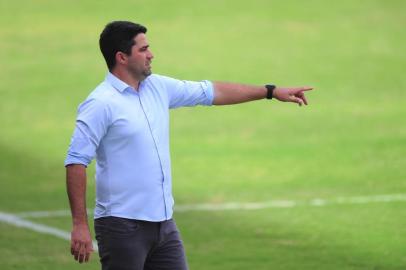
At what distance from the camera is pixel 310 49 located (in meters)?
26.3

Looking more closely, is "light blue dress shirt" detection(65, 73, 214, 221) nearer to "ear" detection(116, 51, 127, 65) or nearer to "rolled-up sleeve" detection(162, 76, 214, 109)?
"ear" detection(116, 51, 127, 65)

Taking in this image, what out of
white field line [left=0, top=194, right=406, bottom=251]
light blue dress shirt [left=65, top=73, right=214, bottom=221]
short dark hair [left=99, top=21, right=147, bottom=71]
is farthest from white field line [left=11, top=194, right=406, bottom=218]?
short dark hair [left=99, top=21, right=147, bottom=71]

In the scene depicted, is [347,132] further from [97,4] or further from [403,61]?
[97,4]

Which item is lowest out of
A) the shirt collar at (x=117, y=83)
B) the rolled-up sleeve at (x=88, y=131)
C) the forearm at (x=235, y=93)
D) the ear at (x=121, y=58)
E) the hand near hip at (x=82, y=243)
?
the hand near hip at (x=82, y=243)

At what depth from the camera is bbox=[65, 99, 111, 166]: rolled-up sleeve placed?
8109mm

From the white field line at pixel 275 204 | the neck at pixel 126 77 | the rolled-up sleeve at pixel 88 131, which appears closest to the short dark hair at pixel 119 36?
the neck at pixel 126 77

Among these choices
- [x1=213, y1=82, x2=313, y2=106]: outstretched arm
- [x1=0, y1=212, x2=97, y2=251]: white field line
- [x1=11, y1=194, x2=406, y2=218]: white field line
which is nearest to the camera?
[x1=213, y1=82, x2=313, y2=106]: outstretched arm

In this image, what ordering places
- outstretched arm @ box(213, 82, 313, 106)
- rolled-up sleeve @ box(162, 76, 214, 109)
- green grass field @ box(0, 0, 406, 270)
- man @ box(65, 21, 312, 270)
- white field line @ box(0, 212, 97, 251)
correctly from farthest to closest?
white field line @ box(0, 212, 97, 251) < green grass field @ box(0, 0, 406, 270) < outstretched arm @ box(213, 82, 313, 106) < rolled-up sleeve @ box(162, 76, 214, 109) < man @ box(65, 21, 312, 270)

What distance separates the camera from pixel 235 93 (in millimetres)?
9016

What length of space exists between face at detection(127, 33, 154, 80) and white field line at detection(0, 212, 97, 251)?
5445mm

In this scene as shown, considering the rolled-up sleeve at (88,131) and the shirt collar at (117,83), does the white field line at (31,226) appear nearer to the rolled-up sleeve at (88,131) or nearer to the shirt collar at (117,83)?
the shirt collar at (117,83)

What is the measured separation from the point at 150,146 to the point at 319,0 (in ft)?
69.9

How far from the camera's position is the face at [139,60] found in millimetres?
8383

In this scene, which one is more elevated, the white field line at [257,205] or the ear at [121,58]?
the ear at [121,58]
